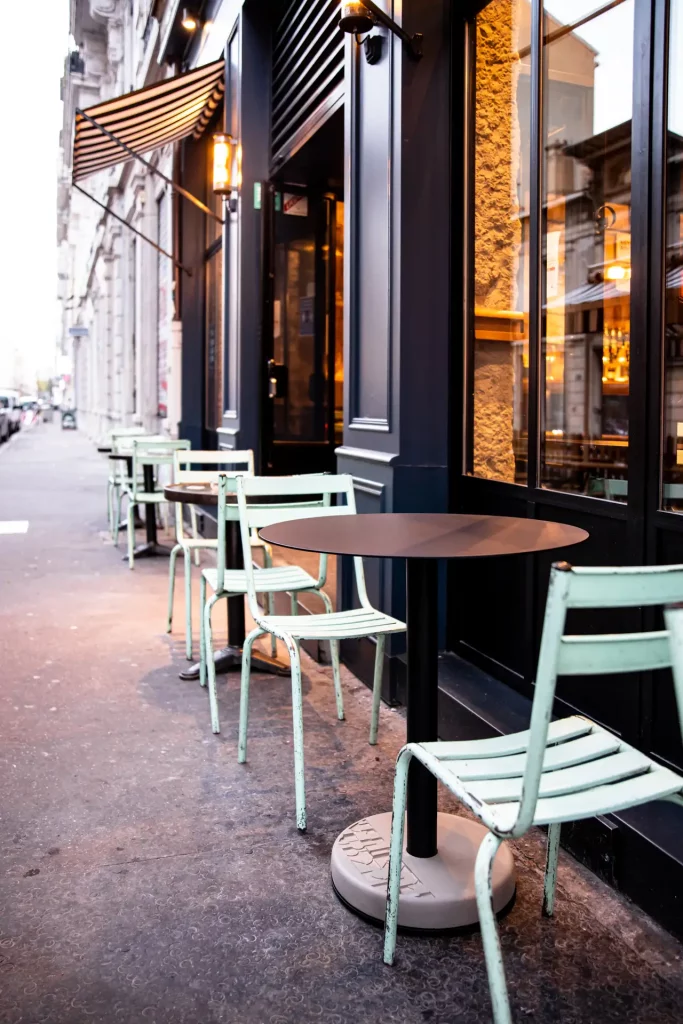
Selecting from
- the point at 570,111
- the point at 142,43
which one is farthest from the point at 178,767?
the point at 142,43

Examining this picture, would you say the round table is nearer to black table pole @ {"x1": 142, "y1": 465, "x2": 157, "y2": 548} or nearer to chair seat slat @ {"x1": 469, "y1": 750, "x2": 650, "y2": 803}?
chair seat slat @ {"x1": 469, "y1": 750, "x2": 650, "y2": 803}

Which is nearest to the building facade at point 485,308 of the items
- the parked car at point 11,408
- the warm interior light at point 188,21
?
the warm interior light at point 188,21

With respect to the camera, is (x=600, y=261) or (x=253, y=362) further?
(x=600, y=261)

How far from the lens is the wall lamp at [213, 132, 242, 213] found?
739cm

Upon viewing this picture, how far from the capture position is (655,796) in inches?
72.4

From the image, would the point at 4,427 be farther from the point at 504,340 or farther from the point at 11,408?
the point at 504,340

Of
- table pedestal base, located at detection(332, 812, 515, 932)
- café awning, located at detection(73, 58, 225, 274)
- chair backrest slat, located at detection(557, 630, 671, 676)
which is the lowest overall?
table pedestal base, located at detection(332, 812, 515, 932)

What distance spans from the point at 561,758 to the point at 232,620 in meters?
3.08

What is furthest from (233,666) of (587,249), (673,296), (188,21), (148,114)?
(188,21)

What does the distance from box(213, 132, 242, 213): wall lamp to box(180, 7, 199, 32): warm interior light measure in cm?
256

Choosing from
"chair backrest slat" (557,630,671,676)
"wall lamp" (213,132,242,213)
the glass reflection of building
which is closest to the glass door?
"wall lamp" (213,132,242,213)

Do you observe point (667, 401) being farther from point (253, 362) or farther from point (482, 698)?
point (253, 362)

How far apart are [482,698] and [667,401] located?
4.77 ft

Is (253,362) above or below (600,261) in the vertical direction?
below
